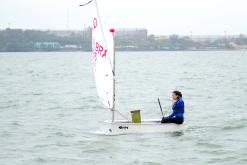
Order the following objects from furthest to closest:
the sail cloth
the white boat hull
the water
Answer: the white boat hull < the sail cloth < the water

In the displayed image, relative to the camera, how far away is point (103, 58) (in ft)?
67.5

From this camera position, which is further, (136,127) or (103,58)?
(136,127)

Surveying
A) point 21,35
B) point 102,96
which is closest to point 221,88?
point 102,96

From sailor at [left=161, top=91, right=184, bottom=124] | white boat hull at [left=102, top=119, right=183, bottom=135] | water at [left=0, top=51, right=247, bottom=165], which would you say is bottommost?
water at [left=0, top=51, right=247, bottom=165]

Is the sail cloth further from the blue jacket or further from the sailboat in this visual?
the blue jacket

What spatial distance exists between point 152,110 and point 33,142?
10.4 metres

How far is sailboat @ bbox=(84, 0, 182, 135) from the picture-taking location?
20.3 m

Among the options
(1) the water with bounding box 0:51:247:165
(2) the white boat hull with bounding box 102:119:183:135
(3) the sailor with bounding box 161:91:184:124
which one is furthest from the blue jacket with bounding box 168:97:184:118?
(1) the water with bounding box 0:51:247:165

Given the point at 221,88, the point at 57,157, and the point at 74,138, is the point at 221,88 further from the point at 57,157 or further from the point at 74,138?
the point at 57,157

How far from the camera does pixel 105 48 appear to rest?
2033 centimetres

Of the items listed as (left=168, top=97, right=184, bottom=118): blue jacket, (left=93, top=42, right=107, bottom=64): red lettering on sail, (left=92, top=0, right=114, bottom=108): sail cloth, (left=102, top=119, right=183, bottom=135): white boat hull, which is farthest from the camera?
(left=168, top=97, right=184, bottom=118): blue jacket

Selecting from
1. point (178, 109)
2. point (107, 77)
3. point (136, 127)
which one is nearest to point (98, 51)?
point (107, 77)

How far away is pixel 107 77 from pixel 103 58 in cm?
61

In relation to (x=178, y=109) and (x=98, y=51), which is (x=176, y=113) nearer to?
(x=178, y=109)
